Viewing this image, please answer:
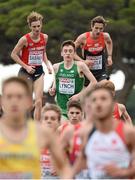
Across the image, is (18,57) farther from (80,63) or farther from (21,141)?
(21,141)

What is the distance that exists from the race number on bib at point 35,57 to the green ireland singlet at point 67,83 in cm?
82

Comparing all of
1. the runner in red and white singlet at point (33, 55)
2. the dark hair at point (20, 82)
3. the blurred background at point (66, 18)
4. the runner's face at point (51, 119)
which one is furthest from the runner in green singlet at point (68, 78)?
the blurred background at point (66, 18)

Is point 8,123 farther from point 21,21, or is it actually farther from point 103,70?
point 21,21

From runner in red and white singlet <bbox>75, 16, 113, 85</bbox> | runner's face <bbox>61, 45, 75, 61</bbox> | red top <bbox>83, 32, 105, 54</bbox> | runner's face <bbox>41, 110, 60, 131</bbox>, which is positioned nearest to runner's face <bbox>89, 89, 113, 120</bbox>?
A: runner's face <bbox>41, 110, 60, 131</bbox>

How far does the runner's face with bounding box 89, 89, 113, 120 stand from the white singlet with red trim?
8.0 inches

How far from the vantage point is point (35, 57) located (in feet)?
54.9

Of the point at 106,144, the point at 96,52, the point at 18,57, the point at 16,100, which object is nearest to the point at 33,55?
the point at 18,57

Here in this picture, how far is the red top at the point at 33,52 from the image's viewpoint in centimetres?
1673

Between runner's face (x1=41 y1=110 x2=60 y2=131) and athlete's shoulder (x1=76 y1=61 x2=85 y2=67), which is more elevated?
athlete's shoulder (x1=76 y1=61 x2=85 y2=67)

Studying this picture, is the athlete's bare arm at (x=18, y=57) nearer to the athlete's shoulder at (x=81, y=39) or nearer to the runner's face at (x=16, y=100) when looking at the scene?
the athlete's shoulder at (x=81, y=39)

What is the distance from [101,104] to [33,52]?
8661mm

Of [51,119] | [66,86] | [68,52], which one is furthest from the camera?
[66,86]

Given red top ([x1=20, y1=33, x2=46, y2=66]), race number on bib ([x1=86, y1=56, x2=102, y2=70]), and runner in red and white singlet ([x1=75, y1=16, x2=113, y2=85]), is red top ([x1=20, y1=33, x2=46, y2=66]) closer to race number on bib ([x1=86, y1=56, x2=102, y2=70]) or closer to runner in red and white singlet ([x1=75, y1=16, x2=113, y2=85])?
runner in red and white singlet ([x1=75, y1=16, x2=113, y2=85])

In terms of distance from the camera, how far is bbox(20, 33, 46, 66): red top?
16734 millimetres
